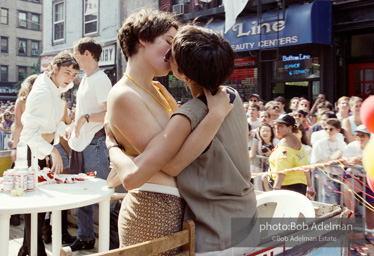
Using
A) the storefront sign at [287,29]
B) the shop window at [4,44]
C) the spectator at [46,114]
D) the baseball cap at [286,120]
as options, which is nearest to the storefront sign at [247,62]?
the storefront sign at [287,29]

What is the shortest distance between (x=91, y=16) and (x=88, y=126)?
16041 millimetres

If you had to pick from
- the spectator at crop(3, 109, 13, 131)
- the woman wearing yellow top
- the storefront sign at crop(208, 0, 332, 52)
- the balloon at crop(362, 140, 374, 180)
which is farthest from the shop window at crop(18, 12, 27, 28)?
the balloon at crop(362, 140, 374, 180)

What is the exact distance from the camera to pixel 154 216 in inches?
66.5

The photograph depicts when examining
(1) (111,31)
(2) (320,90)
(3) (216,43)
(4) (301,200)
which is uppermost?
(1) (111,31)

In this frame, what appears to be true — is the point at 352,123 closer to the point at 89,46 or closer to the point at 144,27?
the point at 89,46

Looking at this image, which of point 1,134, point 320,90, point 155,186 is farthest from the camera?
point 1,134

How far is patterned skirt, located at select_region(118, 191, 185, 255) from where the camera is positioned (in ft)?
5.55

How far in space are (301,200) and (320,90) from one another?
873cm

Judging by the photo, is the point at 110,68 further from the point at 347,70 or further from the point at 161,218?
the point at 161,218

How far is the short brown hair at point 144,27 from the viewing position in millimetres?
1784

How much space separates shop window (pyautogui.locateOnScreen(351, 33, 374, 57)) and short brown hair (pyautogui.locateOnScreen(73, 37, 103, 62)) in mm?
8964

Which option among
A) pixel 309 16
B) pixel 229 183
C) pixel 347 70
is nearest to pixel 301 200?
pixel 229 183

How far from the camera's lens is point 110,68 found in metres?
16.9

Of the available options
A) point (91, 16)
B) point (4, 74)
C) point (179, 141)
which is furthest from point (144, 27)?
point (4, 74)
